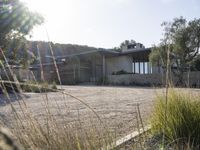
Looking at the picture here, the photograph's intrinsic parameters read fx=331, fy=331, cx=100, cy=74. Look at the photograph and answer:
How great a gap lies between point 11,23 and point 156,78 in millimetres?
16446

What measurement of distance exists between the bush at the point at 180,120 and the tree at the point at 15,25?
11.2m

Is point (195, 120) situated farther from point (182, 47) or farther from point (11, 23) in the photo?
point (182, 47)

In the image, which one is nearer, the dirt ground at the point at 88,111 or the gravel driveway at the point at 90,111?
the dirt ground at the point at 88,111

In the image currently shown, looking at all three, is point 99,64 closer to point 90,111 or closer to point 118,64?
point 118,64

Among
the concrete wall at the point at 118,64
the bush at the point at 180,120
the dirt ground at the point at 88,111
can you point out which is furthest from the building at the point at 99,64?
the bush at the point at 180,120

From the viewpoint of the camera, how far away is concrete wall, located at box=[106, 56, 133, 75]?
1362 inches

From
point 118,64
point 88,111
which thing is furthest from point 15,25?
point 118,64

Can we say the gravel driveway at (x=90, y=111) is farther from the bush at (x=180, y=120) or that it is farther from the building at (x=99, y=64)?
the building at (x=99, y=64)

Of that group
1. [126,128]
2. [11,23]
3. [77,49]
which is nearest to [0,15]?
[11,23]

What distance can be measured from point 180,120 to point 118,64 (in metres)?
32.3

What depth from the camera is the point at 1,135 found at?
28 cm

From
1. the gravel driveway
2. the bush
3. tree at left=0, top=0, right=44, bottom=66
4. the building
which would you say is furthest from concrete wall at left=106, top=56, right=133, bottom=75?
the bush

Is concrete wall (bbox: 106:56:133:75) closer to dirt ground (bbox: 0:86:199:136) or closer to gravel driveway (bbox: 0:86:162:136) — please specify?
gravel driveway (bbox: 0:86:162:136)

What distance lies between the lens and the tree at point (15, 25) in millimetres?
14717
